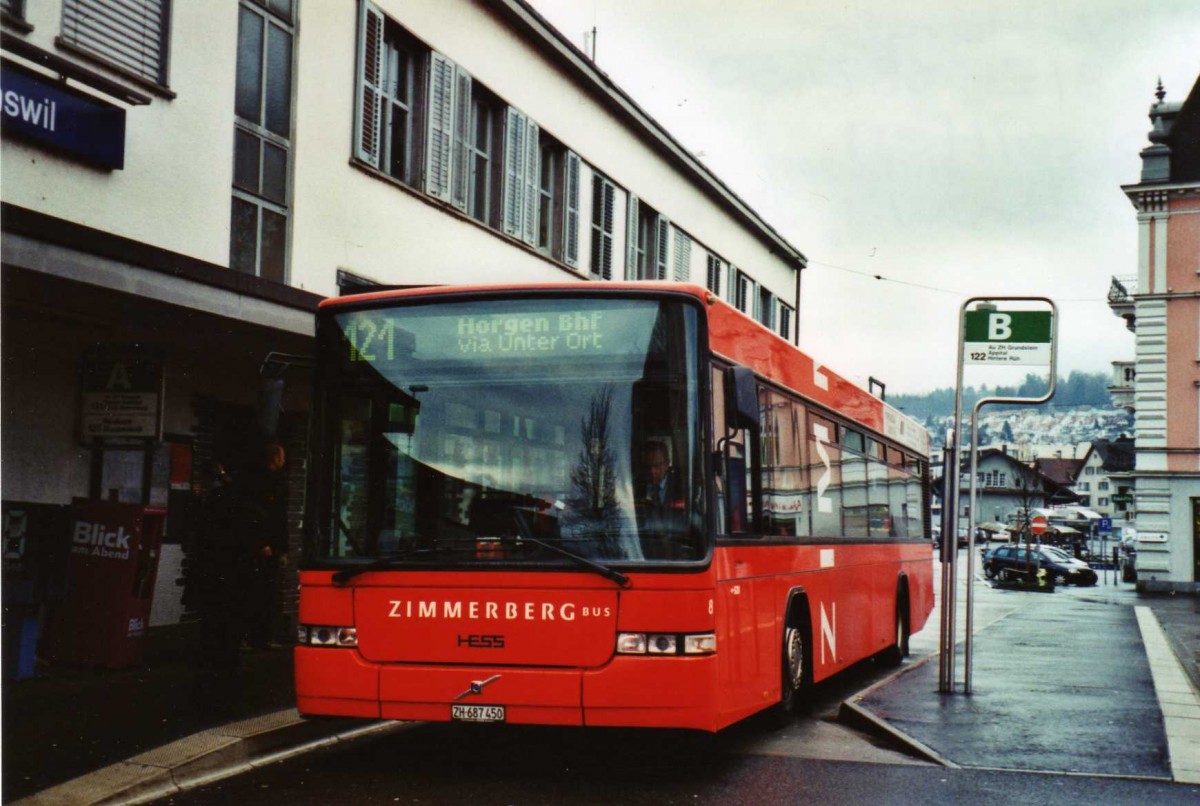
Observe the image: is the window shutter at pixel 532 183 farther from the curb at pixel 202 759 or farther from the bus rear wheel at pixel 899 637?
the curb at pixel 202 759

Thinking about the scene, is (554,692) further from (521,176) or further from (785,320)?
(785,320)

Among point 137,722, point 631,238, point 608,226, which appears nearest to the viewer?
point 137,722

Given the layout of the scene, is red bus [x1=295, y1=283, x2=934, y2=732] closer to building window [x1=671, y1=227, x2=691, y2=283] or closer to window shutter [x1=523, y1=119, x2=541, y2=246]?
window shutter [x1=523, y1=119, x2=541, y2=246]

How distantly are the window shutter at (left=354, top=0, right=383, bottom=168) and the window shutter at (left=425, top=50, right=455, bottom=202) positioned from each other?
1.24 meters

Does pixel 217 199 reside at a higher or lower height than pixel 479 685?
higher

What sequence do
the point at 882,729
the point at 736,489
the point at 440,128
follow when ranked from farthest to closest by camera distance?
1. the point at 440,128
2. the point at 882,729
3. the point at 736,489

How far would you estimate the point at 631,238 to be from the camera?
26.0m

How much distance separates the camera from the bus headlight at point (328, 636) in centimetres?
802

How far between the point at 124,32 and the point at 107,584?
14.9ft

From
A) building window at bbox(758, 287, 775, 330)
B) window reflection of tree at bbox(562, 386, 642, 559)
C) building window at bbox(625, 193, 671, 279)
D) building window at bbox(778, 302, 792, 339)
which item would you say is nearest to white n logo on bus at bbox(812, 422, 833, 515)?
window reflection of tree at bbox(562, 386, 642, 559)

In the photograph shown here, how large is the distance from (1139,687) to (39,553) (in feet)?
31.5

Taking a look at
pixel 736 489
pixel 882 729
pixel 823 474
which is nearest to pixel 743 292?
pixel 823 474

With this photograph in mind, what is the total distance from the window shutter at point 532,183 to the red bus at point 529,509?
13.1 meters

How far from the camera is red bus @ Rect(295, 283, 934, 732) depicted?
7.64 meters
